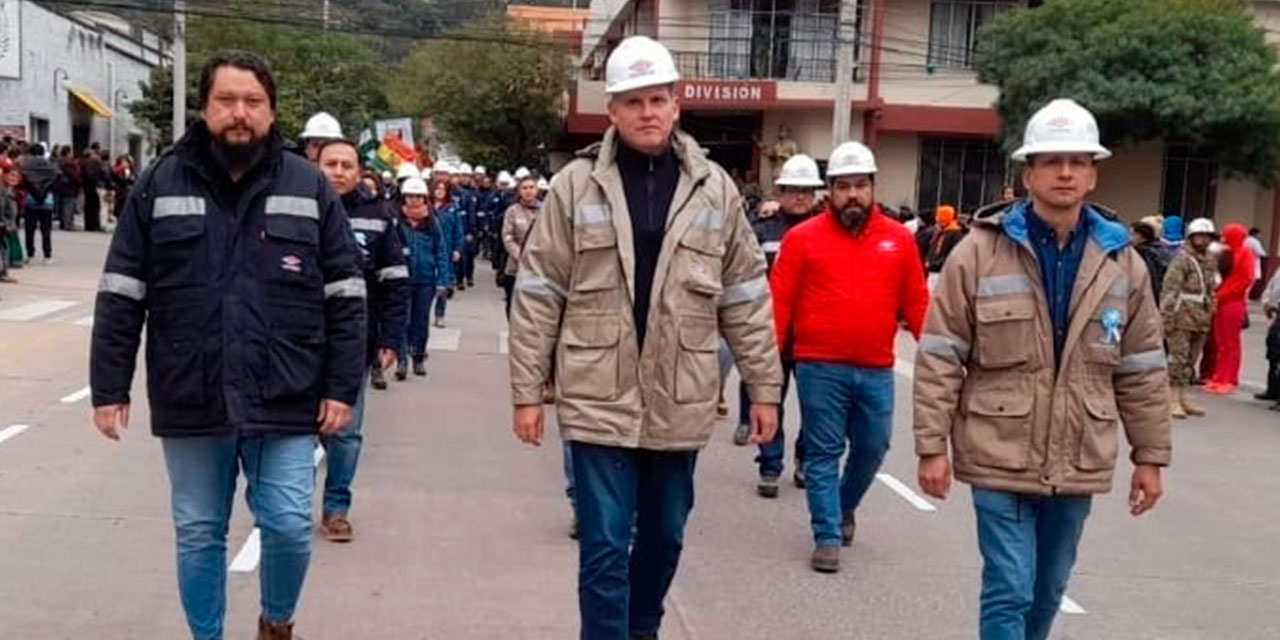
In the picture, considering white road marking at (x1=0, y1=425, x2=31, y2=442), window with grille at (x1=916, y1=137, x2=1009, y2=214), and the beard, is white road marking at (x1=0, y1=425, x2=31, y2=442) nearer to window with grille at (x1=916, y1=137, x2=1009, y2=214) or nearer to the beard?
the beard

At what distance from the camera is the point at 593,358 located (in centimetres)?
436

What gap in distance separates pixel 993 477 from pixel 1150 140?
27.8 meters

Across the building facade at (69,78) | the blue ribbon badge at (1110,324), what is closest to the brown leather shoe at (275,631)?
the blue ribbon badge at (1110,324)

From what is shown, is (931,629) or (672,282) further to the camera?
(931,629)

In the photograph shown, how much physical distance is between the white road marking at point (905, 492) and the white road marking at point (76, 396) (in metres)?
5.83

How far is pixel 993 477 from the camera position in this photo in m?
4.35

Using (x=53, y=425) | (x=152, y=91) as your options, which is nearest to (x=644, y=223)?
(x=53, y=425)

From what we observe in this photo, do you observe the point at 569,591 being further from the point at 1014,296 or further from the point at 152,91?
the point at 152,91

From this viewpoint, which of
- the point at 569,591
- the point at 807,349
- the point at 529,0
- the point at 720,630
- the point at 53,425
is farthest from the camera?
the point at 529,0

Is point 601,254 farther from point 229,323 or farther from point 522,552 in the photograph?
point 522,552

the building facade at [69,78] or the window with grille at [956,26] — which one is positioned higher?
the window with grille at [956,26]

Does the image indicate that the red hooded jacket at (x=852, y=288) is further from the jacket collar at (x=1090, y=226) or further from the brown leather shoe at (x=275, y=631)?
the brown leather shoe at (x=275, y=631)

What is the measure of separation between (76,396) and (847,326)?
20.8ft

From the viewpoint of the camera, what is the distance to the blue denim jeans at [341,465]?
6.43 m
